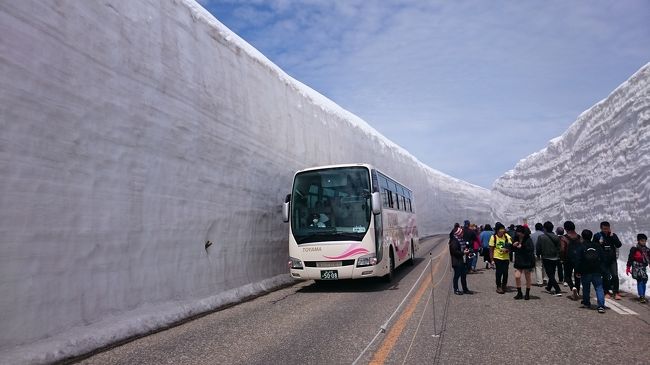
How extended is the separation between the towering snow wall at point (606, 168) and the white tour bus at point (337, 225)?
36.3ft

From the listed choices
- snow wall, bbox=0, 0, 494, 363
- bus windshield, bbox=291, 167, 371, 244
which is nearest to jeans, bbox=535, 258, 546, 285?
bus windshield, bbox=291, 167, 371, 244

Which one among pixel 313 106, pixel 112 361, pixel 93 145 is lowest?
pixel 112 361

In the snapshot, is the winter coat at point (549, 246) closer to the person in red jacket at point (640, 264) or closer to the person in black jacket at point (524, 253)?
the person in black jacket at point (524, 253)

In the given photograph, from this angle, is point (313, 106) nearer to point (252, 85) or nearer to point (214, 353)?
point (252, 85)

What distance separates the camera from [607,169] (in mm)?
21938

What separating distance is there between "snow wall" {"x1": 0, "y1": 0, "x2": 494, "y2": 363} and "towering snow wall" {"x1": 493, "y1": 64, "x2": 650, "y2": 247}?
46.0 feet

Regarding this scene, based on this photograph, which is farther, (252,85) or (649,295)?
(252,85)

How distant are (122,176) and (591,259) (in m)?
7.91

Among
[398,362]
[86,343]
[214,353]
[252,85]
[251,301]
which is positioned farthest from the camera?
[252,85]

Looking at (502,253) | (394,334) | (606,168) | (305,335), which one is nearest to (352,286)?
(502,253)

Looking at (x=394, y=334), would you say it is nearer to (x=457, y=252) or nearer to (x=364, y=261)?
(x=457, y=252)

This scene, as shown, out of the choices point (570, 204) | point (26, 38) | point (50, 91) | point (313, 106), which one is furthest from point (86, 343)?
point (570, 204)

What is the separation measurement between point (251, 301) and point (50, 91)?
18.3 feet

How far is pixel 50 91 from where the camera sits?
6.21m
